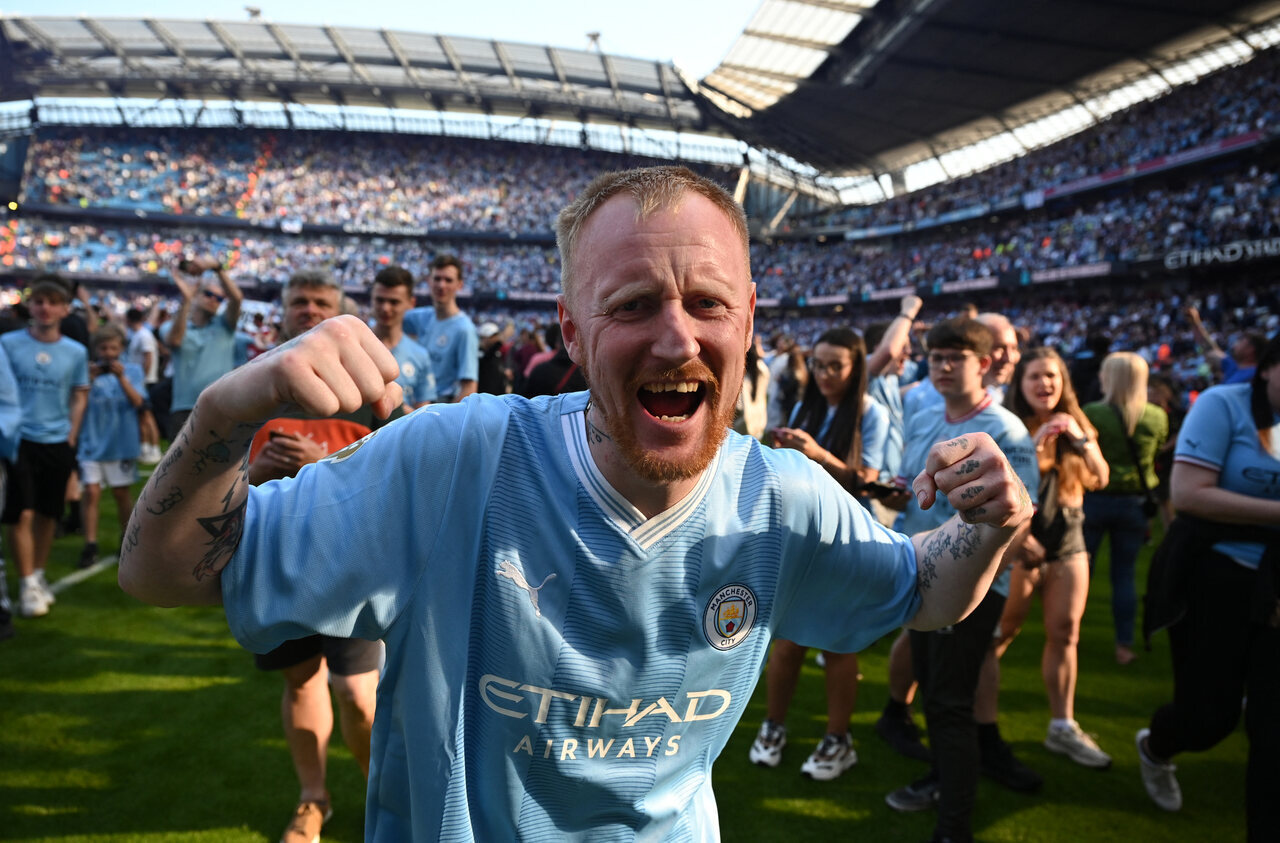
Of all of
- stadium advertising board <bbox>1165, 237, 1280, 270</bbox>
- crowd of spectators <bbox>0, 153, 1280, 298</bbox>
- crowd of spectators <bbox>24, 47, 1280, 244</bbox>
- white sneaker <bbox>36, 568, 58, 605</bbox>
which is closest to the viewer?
white sneaker <bbox>36, 568, 58, 605</bbox>

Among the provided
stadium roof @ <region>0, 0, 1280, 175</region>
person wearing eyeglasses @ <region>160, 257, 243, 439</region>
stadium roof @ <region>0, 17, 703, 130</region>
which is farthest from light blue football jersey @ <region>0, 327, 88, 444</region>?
stadium roof @ <region>0, 17, 703, 130</region>

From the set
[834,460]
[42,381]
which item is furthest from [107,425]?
[834,460]

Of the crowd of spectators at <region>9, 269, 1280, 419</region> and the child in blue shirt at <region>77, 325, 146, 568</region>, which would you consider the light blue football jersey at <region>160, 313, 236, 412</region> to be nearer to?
the child in blue shirt at <region>77, 325, 146, 568</region>

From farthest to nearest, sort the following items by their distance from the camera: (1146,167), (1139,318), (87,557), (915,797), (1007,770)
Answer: (1146,167)
(1139,318)
(87,557)
(1007,770)
(915,797)

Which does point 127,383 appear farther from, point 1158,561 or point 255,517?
point 1158,561

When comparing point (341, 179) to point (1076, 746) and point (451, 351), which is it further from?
point (1076, 746)

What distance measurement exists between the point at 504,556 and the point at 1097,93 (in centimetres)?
4111

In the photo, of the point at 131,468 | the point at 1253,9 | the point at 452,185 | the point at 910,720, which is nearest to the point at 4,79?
the point at 452,185

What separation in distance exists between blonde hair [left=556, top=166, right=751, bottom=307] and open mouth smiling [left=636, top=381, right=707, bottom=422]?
0.82 ft

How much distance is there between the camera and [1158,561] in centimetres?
325

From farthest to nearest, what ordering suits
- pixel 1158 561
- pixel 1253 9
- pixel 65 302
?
1. pixel 1253 9
2. pixel 65 302
3. pixel 1158 561

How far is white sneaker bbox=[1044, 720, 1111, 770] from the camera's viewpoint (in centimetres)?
409

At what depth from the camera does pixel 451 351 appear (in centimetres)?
601

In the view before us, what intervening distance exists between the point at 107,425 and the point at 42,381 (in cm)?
152
